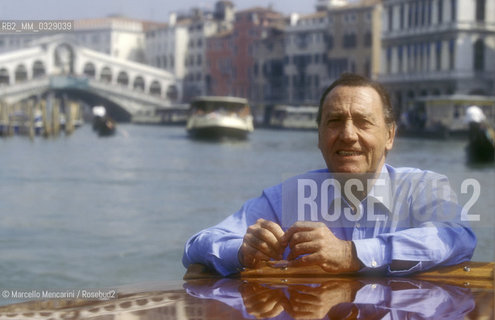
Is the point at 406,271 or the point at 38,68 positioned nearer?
the point at 406,271

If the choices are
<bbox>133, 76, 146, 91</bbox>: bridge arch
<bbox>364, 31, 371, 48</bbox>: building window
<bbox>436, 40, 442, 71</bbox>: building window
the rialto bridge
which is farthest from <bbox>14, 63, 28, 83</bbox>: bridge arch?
<bbox>436, 40, 442, 71</bbox>: building window

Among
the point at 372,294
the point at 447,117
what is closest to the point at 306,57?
the point at 447,117

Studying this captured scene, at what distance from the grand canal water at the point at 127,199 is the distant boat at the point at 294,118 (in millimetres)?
4638

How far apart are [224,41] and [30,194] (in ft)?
40.5

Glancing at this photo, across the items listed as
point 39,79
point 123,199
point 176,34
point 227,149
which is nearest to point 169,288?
point 123,199

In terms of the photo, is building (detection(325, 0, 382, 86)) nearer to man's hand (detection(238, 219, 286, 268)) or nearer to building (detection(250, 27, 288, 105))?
building (detection(250, 27, 288, 105))

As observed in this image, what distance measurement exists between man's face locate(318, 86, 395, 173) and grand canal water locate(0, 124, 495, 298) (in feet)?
0.13

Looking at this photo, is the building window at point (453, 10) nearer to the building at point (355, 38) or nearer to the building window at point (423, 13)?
the building window at point (423, 13)

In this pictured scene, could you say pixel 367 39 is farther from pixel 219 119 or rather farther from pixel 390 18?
pixel 219 119

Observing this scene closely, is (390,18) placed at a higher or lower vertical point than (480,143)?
higher

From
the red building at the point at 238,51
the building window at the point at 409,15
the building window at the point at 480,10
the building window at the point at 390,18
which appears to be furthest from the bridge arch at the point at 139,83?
the building window at the point at 480,10

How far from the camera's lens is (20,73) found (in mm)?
15828

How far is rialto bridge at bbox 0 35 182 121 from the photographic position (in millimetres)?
14008

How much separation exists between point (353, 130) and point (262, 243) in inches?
4.3
